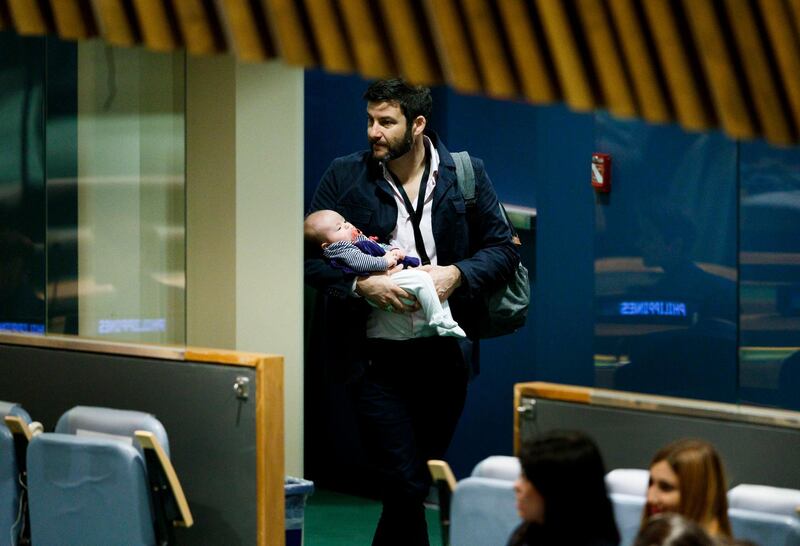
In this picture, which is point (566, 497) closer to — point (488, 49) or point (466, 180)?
point (488, 49)

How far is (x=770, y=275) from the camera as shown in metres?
4.45

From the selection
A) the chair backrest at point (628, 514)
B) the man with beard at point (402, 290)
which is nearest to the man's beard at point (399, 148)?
the man with beard at point (402, 290)

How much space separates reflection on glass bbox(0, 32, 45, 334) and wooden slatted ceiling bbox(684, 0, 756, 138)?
535 cm

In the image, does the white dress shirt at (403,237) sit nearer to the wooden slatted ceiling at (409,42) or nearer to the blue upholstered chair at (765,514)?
the blue upholstered chair at (765,514)

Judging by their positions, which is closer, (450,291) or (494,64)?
(494,64)

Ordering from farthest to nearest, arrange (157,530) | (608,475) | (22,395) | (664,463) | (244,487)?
1. (22,395)
2. (244,487)
3. (157,530)
4. (608,475)
5. (664,463)

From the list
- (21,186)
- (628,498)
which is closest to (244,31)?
(628,498)

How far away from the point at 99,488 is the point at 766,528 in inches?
Result: 91.3

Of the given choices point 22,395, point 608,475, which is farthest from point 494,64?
point 22,395

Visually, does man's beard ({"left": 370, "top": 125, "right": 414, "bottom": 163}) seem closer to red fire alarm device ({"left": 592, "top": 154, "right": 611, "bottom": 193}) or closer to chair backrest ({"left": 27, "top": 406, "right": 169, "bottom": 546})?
red fire alarm device ({"left": 592, "top": 154, "right": 611, "bottom": 193})

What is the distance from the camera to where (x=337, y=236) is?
18.2 ft

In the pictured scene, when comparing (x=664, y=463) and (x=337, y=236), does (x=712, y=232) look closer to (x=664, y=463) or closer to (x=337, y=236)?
(x=664, y=463)

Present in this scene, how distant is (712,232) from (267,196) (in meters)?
3.12

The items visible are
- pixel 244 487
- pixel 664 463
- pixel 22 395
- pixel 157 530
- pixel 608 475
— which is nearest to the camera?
pixel 664 463
